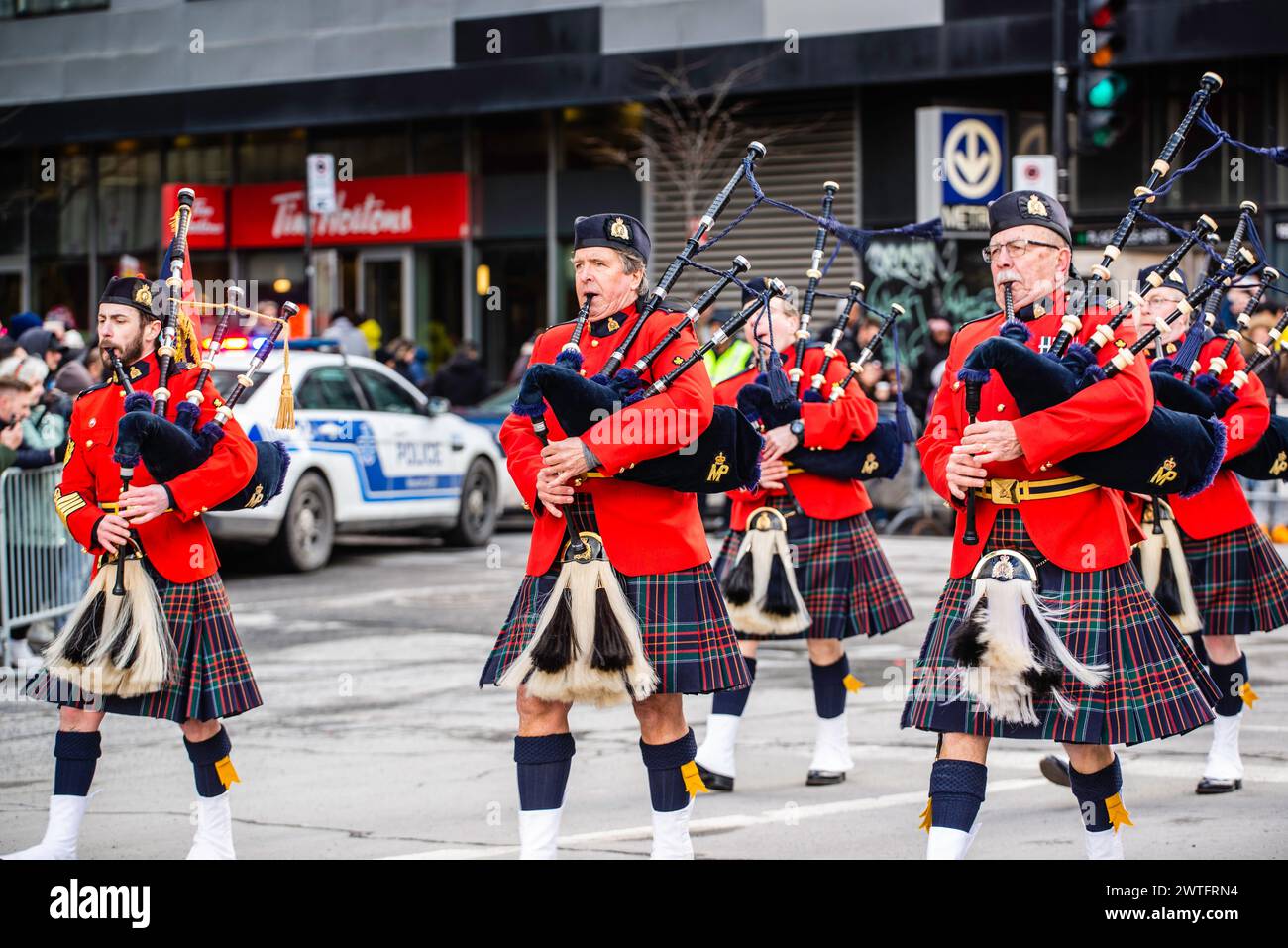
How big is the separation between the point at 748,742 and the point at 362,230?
1757cm

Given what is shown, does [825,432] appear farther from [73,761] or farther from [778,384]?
[73,761]

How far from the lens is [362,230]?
2441 cm

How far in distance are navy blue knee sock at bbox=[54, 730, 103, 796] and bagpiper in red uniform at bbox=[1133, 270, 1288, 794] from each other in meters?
3.74

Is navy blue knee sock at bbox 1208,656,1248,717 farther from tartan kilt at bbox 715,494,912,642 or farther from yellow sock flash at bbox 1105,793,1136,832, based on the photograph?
yellow sock flash at bbox 1105,793,1136,832

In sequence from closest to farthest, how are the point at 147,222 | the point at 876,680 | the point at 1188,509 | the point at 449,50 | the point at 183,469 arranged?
the point at 183,469 → the point at 1188,509 → the point at 876,680 → the point at 449,50 → the point at 147,222

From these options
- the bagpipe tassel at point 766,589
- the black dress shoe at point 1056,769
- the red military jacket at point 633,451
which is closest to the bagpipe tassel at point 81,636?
the red military jacket at point 633,451

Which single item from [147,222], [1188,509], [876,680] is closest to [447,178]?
[147,222]

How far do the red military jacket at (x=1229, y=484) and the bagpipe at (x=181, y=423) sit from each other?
326cm

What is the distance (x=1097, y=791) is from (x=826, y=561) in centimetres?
239

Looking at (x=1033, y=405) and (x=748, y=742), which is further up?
(x=1033, y=405)

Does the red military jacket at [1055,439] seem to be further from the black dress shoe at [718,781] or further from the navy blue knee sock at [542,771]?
the black dress shoe at [718,781]

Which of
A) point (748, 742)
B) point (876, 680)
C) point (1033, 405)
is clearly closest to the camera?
point (1033, 405)

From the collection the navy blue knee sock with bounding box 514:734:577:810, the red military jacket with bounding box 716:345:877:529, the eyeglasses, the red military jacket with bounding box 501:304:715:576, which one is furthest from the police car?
the eyeglasses
